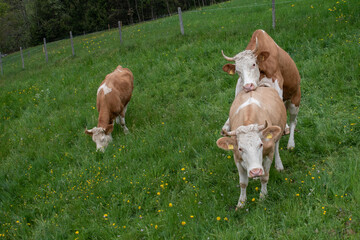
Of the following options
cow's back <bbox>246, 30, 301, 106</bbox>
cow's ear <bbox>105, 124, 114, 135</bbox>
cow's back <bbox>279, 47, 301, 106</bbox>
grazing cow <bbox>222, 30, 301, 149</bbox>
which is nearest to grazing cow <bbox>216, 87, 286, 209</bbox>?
grazing cow <bbox>222, 30, 301, 149</bbox>

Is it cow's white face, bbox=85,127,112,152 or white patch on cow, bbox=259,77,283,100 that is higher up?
white patch on cow, bbox=259,77,283,100

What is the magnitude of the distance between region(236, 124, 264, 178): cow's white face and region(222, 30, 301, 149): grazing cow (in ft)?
3.32

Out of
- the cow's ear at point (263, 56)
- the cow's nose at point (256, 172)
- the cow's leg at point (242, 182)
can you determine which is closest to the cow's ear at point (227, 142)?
the cow's leg at point (242, 182)

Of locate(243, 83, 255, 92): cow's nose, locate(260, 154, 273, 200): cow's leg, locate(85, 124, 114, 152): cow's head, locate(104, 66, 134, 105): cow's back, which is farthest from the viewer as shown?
locate(104, 66, 134, 105): cow's back

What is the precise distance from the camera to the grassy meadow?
428 cm

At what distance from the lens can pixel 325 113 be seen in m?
6.41

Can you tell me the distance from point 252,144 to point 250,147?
45mm

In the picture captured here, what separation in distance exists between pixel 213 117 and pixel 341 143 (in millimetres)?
2834

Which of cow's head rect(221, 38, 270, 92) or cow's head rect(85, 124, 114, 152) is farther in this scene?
cow's head rect(85, 124, 114, 152)

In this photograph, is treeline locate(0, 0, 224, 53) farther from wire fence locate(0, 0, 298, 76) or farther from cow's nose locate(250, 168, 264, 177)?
cow's nose locate(250, 168, 264, 177)

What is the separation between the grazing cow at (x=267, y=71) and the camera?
5289mm

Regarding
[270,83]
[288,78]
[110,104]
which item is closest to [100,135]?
[110,104]

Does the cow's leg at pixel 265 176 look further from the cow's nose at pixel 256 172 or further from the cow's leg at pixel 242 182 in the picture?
the cow's nose at pixel 256 172

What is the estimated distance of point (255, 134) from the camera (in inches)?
158
